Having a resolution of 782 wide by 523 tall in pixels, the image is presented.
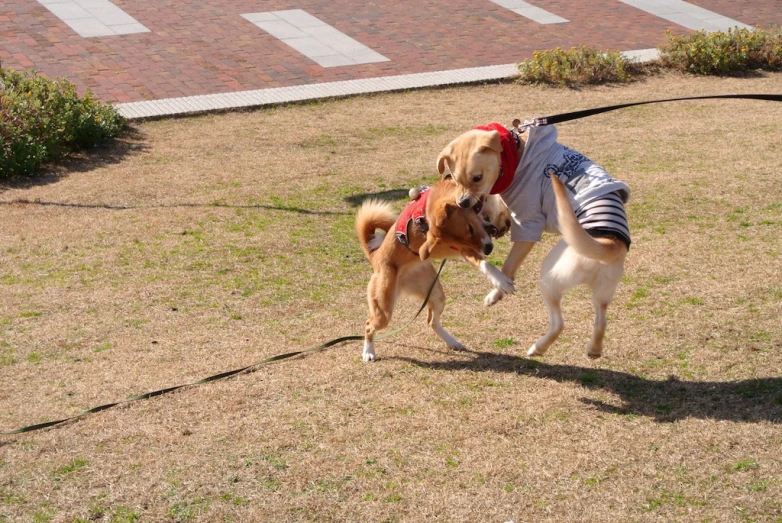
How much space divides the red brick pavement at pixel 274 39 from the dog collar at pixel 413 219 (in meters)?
7.14

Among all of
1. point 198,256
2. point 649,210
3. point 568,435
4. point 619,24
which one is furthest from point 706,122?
point 568,435

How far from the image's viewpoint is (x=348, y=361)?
549cm

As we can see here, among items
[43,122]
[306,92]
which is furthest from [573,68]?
[43,122]

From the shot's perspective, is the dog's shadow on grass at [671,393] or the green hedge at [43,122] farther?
the green hedge at [43,122]

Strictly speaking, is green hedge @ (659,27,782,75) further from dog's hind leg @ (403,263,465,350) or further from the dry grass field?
dog's hind leg @ (403,263,465,350)

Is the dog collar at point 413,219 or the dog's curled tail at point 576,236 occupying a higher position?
the dog's curled tail at point 576,236

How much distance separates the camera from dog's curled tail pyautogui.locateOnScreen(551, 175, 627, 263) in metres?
4.33

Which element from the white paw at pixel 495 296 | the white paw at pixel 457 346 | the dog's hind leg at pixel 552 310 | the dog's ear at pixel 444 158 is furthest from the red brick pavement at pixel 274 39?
the dog's hind leg at pixel 552 310

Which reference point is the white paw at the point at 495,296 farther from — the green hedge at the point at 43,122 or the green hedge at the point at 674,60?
the green hedge at the point at 674,60

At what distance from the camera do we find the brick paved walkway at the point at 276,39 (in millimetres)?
12133

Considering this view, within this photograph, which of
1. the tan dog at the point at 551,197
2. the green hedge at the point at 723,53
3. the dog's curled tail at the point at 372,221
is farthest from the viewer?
the green hedge at the point at 723,53

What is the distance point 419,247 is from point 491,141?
0.84 m

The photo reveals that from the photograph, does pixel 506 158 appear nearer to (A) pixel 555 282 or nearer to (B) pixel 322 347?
(A) pixel 555 282

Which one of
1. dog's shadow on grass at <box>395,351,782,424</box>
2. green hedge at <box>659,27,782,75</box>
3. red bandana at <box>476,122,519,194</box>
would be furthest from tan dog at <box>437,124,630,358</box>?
green hedge at <box>659,27,782,75</box>
